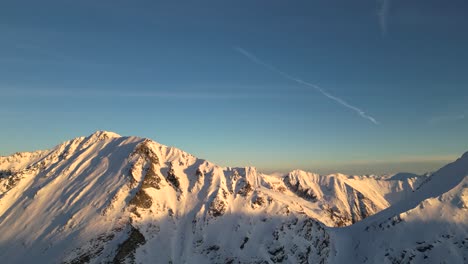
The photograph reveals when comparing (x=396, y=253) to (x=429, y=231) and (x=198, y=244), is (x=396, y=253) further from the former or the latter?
(x=198, y=244)

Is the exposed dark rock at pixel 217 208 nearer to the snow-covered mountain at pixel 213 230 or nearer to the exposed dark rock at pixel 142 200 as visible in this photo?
the snow-covered mountain at pixel 213 230

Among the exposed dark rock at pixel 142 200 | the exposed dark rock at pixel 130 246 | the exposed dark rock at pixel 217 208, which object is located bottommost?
the exposed dark rock at pixel 130 246

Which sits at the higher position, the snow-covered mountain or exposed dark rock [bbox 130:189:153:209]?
exposed dark rock [bbox 130:189:153:209]

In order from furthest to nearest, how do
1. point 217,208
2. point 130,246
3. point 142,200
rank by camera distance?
point 217,208
point 142,200
point 130,246

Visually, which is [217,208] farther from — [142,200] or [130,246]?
[130,246]

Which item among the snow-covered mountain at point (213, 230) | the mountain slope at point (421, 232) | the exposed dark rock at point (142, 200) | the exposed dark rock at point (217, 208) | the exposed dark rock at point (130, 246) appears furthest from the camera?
the exposed dark rock at point (217, 208)

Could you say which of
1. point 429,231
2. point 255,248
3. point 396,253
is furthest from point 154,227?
point 429,231

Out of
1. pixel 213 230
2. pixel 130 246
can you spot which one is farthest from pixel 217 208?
pixel 130 246

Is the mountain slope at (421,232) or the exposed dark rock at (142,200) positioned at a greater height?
the exposed dark rock at (142,200)

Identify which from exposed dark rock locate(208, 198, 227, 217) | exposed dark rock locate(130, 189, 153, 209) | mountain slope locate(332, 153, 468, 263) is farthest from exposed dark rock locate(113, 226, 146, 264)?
mountain slope locate(332, 153, 468, 263)

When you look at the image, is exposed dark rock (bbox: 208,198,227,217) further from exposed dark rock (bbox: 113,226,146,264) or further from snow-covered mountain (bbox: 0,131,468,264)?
exposed dark rock (bbox: 113,226,146,264)

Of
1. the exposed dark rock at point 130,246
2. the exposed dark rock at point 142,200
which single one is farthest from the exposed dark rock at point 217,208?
the exposed dark rock at point 130,246

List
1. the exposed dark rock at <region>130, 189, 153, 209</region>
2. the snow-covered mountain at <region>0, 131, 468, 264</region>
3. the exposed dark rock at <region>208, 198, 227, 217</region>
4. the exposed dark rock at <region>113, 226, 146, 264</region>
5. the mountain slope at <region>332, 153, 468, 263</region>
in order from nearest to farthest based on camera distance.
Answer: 1. the mountain slope at <region>332, 153, 468, 263</region>
2. the exposed dark rock at <region>113, 226, 146, 264</region>
3. the snow-covered mountain at <region>0, 131, 468, 264</region>
4. the exposed dark rock at <region>130, 189, 153, 209</region>
5. the exposed dark rock at <region>208, 198, 227, 217</region>
